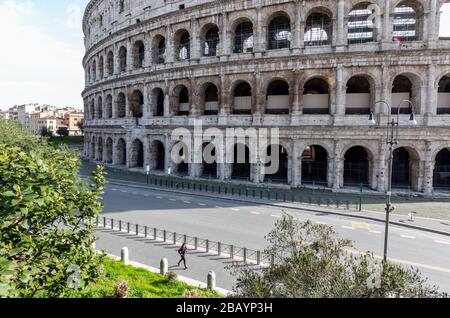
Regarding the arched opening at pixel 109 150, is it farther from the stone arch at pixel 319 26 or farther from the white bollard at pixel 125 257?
the white bollard at pixel 125 257

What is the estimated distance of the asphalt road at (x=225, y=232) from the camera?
1331cm

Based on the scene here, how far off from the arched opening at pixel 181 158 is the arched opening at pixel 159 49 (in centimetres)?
1069

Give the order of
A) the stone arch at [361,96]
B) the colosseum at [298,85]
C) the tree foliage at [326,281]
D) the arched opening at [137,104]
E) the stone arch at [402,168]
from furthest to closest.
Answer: the arched opening at [137,104], the stone arch at [402,168], the stone arch at [361,96], the colosseum at [298,85], the tree foliage at [326,281]

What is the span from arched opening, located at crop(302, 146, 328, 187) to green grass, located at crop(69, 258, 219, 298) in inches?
816

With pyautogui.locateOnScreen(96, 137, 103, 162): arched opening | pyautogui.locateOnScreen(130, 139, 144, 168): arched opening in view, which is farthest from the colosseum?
pyautogui.locateOnScreen(96, 137, 103, 162): arched opening

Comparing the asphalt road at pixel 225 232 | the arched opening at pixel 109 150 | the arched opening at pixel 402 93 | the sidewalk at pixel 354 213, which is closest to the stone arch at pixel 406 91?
the arched opening at pixel 402 93

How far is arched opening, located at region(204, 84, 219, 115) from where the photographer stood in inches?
1322

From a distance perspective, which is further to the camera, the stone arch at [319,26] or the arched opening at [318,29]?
the arched opening at [318,29]

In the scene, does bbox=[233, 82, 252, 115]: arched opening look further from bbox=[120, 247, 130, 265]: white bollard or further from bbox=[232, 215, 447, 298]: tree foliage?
bbox=[232, 215, 447, 298]: tree foliage

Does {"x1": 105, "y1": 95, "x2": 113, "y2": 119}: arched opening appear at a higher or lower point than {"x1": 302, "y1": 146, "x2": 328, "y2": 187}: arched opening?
higher

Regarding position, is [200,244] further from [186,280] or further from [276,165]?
[276,165]

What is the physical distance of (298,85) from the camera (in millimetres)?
27641

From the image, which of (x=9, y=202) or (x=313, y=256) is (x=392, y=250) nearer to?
(x=313, y=256)

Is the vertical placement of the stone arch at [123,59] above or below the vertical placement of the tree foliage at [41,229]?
above
